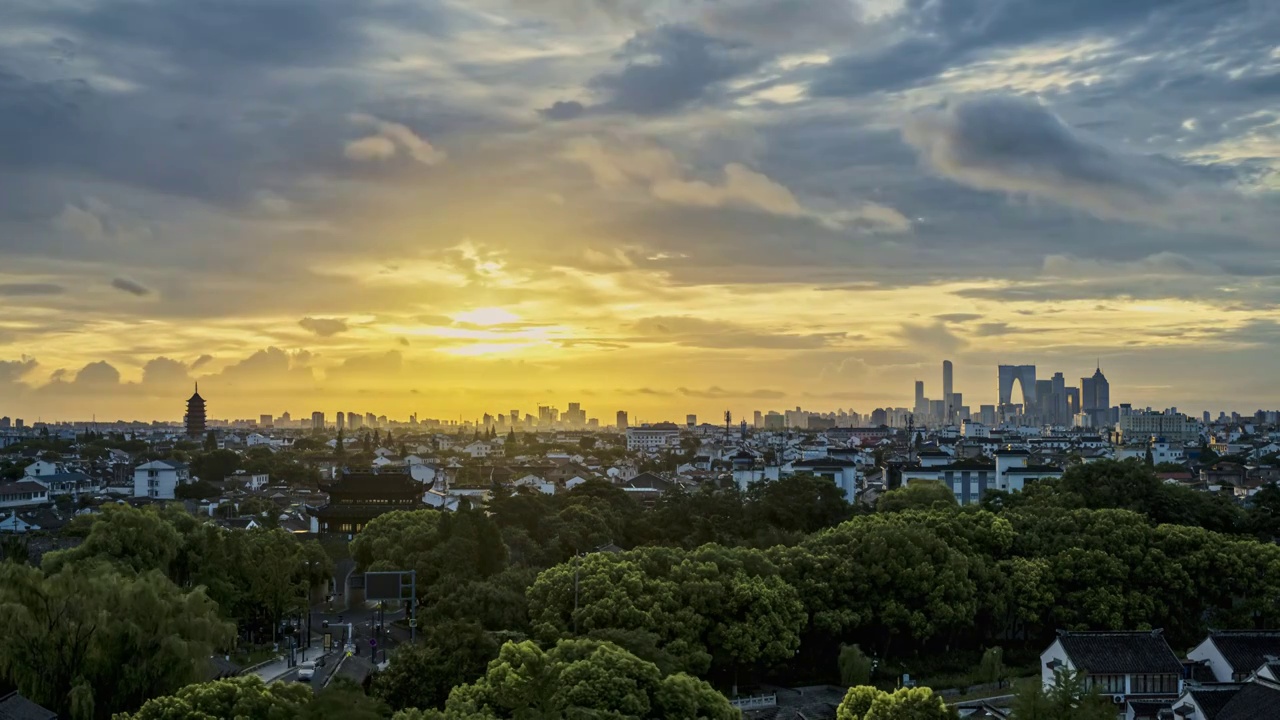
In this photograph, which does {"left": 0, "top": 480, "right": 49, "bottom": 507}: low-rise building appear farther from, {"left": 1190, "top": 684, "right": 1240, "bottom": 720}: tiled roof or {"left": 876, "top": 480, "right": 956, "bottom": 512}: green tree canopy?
{"left": 1190, "top": 684, "right": 1240, "bottom": 720}: tiled roof

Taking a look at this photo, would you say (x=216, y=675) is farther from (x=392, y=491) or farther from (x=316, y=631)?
(x=392, y=491)

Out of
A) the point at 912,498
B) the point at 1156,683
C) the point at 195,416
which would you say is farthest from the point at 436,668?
the point at 195,416

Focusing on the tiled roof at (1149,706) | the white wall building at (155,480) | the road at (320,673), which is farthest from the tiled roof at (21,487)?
the tiled roof at (1149,706)

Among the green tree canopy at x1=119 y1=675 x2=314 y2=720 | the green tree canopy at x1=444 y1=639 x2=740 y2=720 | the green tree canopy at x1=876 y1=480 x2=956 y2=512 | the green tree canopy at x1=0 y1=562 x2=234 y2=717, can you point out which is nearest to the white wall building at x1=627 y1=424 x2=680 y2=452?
the green tree canopy at x1=876 y1=480 x2=956 y2=512

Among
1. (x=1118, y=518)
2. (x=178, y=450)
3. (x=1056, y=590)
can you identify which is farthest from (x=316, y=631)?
(x=178, y=450)

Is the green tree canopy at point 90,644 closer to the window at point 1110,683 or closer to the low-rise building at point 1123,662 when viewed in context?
the low-rise building at point 1123,662

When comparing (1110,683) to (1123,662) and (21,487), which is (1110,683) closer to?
(1123,662)
